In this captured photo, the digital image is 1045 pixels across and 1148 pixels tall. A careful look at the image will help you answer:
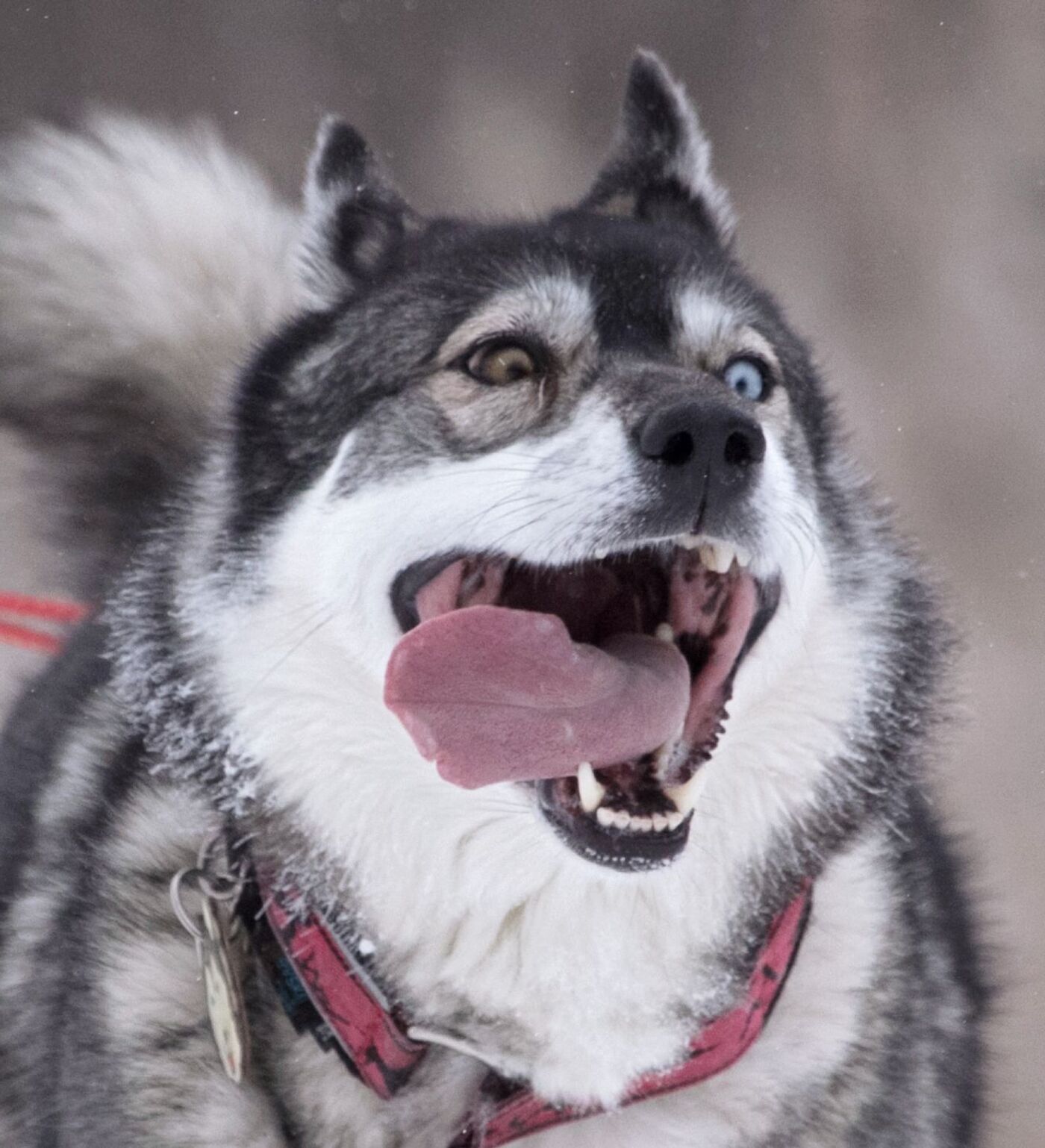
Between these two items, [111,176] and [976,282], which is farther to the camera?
[976,282]

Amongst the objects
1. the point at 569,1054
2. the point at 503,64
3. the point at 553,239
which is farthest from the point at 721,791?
the point at 503,64

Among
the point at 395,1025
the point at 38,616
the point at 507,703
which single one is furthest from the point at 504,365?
the point at 38,616

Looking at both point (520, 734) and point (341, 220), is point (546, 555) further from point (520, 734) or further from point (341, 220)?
point (341, 220)

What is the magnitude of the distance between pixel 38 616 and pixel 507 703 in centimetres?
119

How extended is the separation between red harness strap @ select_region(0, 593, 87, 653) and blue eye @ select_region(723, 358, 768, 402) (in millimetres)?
1178

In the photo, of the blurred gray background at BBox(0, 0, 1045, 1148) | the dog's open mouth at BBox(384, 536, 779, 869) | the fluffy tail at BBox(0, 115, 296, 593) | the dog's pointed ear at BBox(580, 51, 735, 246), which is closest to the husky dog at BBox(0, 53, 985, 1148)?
the dog's open mouth at BBox(384, 536, 779, 869)

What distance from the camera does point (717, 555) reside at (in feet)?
5.08

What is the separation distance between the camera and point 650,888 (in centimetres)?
158

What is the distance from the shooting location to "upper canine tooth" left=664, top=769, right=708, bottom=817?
4.92 feet

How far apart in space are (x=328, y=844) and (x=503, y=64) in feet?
13.2

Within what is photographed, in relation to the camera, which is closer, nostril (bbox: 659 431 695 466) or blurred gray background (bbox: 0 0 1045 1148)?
nostril (bbox: 659 431 695 466)

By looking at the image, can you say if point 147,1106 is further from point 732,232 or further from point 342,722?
point 732,232

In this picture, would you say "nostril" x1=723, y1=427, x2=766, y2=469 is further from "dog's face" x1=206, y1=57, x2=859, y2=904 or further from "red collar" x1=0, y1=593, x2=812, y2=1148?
"red collar" x1=0, y1=593, x2=812, y2=1148

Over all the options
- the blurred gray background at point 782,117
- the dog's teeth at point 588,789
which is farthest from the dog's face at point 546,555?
the blurred gray background at point 782,117
